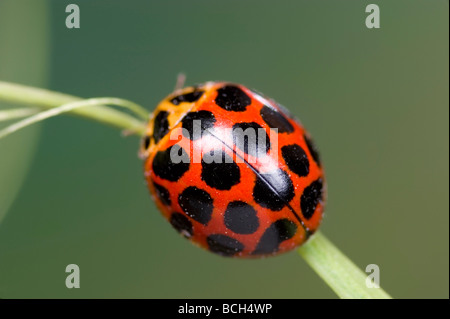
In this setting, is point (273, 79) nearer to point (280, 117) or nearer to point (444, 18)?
point (444, 18)

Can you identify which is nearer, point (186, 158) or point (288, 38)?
point (186, 158)

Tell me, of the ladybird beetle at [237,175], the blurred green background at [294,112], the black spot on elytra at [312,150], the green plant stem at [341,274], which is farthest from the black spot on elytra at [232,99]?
the blurred green background at [294,112]

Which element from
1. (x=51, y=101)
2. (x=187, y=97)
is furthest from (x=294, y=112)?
(x=51, y=101)

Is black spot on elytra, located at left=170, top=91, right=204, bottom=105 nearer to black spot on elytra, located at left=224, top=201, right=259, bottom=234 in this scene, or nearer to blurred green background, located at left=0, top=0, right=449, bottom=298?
black spot on elytra, located at left=224, top=201, right=259, bottom=234

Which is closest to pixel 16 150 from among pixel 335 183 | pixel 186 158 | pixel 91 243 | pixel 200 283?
pixel 186 158

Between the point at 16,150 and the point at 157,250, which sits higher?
the point at 16,150

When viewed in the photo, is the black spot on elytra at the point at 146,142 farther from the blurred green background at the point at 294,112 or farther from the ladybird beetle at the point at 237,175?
the blurred green background at the point at 294,112

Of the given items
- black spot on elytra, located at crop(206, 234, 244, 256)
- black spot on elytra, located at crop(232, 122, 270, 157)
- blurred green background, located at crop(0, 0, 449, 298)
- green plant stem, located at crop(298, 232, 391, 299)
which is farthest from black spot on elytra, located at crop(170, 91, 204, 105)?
blurred green background, located at crop(0, 0, 449, 298)
